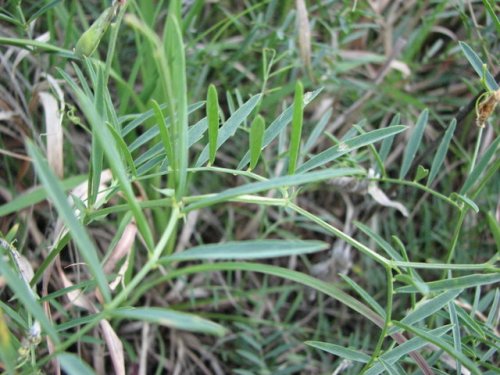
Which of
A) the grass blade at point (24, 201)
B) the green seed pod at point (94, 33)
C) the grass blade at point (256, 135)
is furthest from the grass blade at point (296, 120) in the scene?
the grass blade at point (24, 201)

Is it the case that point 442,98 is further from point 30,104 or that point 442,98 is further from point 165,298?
point 30,104

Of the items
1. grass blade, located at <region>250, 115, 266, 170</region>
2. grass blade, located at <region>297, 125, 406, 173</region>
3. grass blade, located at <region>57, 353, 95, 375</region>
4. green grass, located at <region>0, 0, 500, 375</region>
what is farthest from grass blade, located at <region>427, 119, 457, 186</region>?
grass blade, located at <region>57, 353, 95, 375</region>

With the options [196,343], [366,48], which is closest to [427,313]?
[196,343]

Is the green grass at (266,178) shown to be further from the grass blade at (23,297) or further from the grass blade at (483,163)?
the grass blade at (23,297)

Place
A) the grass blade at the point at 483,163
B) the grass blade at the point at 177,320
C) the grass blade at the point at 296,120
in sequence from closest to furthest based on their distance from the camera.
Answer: the grass blade at the point at 177,320 → the grass blade at the point at 296,120 → the grass blade at the point at 483,163

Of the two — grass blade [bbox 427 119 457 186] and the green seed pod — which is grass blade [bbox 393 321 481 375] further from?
the green seed pod
